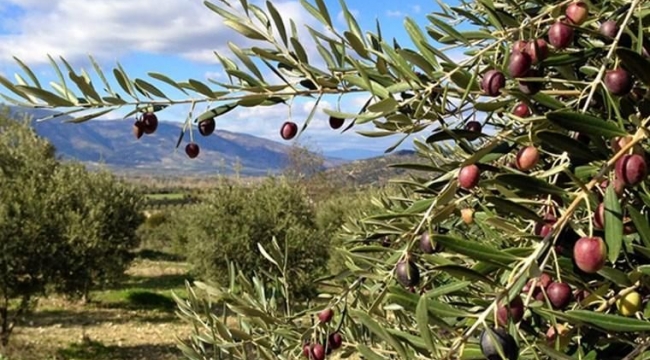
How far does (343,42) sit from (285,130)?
0.96 feet

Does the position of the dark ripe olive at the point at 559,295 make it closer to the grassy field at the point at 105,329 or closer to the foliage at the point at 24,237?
the grassy field at the point at 105,329

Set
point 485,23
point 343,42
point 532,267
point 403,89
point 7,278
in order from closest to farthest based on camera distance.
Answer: point 532,267
point 403,89
point 343,42
point 485,23
point 7,278

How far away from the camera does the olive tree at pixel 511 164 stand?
2.57 feet

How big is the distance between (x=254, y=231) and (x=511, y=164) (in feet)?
60.3

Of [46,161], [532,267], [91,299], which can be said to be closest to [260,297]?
[532,267]

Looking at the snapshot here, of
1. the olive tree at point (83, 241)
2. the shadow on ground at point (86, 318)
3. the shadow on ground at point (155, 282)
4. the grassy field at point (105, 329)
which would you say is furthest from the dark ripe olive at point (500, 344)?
the shadow on ground at point (155, 282)

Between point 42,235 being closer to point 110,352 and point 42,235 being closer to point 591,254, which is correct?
point 110,352

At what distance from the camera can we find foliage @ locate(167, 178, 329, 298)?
62.2 feet

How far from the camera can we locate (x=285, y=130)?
1441mm

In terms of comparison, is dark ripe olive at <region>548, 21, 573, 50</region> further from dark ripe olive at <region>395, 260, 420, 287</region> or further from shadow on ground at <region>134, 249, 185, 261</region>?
shadow on ground at <region>134, 249, 185, 261</region>

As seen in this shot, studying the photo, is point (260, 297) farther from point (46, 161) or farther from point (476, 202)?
point (46, 161)

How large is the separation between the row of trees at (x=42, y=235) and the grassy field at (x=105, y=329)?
0.80m

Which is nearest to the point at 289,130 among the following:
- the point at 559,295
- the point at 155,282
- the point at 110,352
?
the point at 559,295

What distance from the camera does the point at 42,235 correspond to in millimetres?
15234
